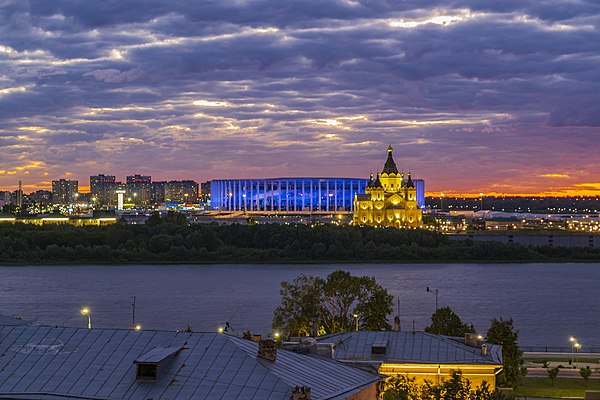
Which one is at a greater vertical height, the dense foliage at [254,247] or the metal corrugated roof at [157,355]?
the metal corrugated roof at [157,355]

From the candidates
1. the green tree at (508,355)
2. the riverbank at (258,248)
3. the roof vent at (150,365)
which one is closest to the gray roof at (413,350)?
the green tree at (508,355)

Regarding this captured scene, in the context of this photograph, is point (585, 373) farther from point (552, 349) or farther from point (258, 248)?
point (258, 248)

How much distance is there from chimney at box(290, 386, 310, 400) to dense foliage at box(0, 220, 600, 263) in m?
51.5

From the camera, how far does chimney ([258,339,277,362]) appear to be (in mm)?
10055

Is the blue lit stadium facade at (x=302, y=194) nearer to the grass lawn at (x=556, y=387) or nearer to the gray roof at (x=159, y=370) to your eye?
the grass lawn at (x=556, y=387)

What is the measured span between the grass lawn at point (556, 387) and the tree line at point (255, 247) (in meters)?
41.1

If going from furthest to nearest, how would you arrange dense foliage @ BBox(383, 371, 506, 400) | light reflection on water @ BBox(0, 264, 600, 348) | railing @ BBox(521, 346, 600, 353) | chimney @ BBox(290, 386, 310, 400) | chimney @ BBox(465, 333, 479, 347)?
light reflection on water @ BBox(0, 264, 600, 348)
railing @ BBox(521, 346, 600, 353)
chimney @ BBox(465, 333, 479, 347)
dense foliage @ BBox(383, 371, 506, 400)
chimney @ BBox(290, 386, 310, 400)

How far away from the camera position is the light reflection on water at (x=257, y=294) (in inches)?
1120

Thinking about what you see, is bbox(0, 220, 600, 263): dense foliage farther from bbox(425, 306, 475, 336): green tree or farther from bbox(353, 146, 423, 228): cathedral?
bbox(425, 306, 475, 336): green tree

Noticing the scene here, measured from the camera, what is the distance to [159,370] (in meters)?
9.64

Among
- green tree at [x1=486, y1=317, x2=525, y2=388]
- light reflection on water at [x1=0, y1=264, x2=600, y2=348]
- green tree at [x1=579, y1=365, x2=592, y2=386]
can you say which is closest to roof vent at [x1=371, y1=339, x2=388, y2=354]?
green tree at [x1=486, y1=317, x2=525, y2=388]

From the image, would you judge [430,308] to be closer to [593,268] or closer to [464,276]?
[464,276]

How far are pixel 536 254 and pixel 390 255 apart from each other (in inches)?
385

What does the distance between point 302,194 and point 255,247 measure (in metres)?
44.0
